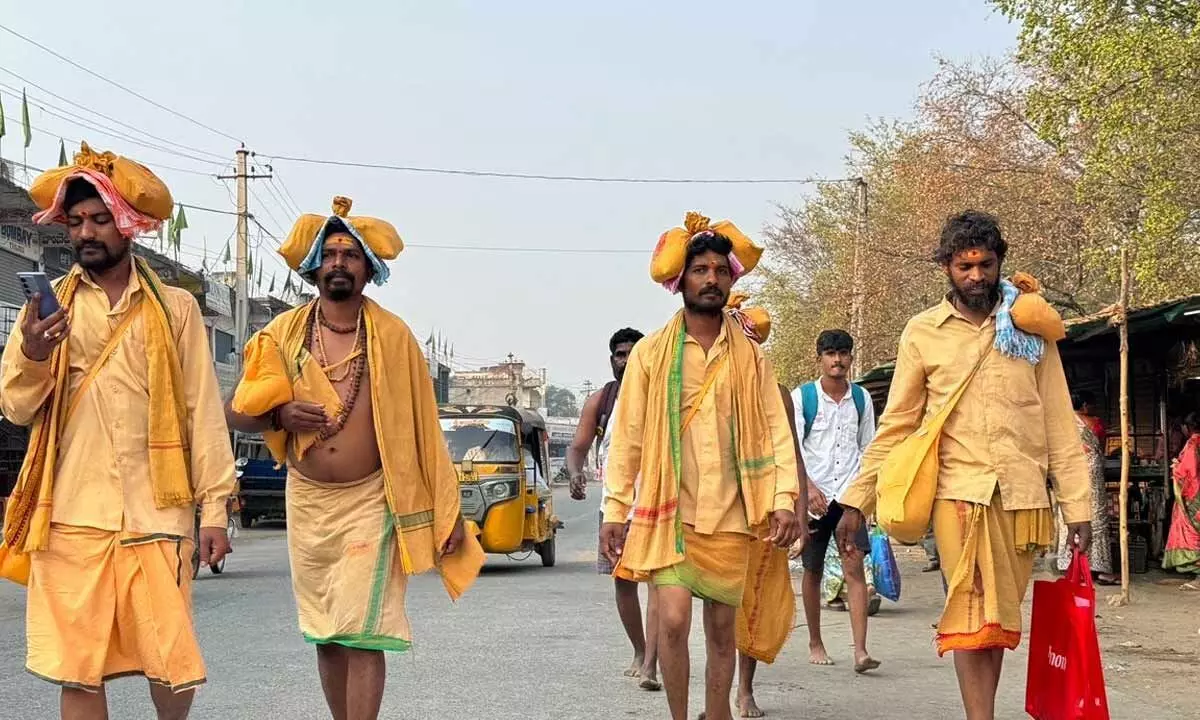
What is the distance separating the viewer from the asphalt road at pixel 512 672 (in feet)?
22.3

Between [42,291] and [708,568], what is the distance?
2793 millimetres

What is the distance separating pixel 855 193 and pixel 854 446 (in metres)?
28.2

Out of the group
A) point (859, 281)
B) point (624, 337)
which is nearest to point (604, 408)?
point (624, 337)

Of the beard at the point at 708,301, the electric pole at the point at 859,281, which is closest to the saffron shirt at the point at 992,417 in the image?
the beard at the point at 708,301

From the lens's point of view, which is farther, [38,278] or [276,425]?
[276,425]

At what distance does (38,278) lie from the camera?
13.7 ft

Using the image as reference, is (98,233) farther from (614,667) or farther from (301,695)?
(614,667)

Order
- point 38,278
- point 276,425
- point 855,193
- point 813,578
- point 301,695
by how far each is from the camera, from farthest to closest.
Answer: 1. point 855,193
2. point 813,578
3. point 301,695
4. point 276,425
5. point 38,278

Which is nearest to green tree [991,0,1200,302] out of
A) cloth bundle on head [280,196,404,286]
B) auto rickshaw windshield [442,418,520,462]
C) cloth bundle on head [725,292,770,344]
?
auto rickshaw windshield [442,418,520,462]

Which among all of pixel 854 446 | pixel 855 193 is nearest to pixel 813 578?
pixel 854 446

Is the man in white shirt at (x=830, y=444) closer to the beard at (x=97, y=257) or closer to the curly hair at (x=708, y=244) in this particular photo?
the curly hair at (x=708, y=244)

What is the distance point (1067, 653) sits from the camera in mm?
5125

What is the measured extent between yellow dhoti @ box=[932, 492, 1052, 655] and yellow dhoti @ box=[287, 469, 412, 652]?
84.7 inches

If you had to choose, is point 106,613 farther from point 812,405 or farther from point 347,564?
point 812,405
